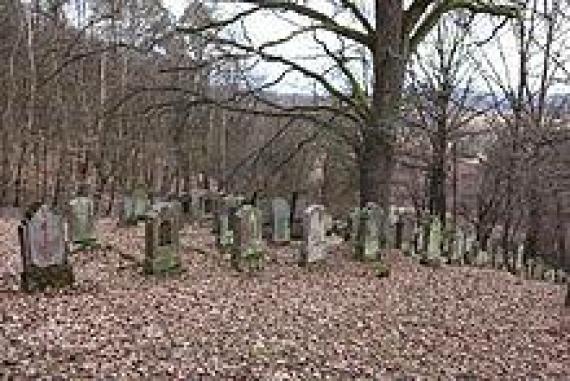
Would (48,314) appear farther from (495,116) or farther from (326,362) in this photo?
(495,116)

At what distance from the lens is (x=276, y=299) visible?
8.38 metres

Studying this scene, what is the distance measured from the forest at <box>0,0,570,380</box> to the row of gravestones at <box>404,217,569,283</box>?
7cm

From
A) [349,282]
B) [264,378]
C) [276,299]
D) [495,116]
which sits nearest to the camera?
[264,378]

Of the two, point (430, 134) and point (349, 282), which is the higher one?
point (430, 134)

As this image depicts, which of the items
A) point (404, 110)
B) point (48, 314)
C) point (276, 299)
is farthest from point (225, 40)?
point (48, 314)

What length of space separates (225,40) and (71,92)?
12.3m

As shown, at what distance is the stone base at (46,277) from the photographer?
7.71 m

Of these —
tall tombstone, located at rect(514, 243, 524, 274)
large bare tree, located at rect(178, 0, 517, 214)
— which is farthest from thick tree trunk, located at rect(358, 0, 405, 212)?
tall tombstone, located at rect(514, 243, 524, 274)

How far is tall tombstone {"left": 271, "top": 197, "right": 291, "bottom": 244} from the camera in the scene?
12070 mm

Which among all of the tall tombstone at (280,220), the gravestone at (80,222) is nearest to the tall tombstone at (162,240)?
the gravestone at (80,222)

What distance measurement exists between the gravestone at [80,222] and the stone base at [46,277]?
8.29ft

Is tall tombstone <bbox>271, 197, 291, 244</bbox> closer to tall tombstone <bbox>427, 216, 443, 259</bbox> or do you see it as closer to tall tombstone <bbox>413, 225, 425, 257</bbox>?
tall tombstone <bbox>427, 216, 443, 259</bbox>

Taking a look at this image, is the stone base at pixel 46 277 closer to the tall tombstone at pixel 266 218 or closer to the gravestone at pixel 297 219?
the tall tombstone at pixel 266 218

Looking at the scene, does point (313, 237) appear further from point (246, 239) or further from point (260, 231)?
point (246, 239)
